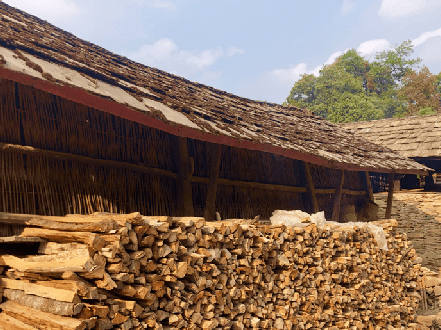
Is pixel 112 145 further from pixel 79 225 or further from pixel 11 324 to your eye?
pixel 11 324

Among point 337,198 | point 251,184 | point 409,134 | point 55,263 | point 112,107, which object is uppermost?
point 409,134

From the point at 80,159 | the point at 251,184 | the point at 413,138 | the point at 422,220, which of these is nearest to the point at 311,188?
the point at 251,184

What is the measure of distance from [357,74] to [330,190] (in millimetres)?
42676

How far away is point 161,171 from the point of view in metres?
5.99

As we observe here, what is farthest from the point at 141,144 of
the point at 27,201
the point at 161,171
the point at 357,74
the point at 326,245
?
the point at 357,74

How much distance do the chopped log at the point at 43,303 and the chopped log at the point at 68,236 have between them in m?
0.47

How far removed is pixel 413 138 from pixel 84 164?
48.4ft

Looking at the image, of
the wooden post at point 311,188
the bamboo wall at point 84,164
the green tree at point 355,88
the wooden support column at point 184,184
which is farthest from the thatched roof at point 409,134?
the green tree at point 355,88

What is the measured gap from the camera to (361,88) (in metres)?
43.6

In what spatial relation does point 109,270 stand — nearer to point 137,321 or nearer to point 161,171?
point 137,321

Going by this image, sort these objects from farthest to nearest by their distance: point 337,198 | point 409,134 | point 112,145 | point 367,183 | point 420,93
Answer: point 420,93
point 409,134
point 367,183
point 337,198
point 112,145

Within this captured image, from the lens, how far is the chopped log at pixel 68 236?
3.28 metres

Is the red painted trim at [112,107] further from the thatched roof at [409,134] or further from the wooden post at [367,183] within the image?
the thatched roof at [409,134]

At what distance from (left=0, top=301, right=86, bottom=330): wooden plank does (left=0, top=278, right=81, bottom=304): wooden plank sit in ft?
0.44
